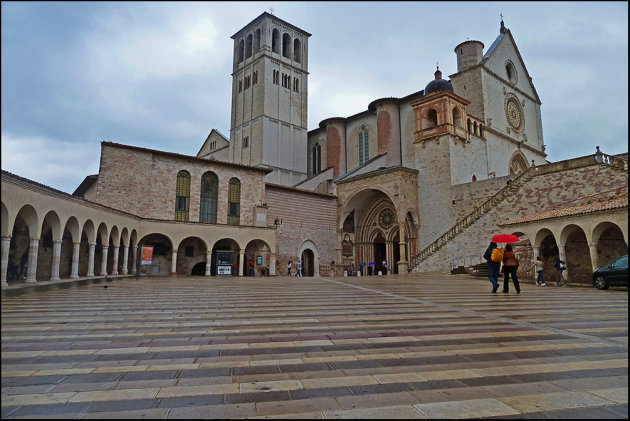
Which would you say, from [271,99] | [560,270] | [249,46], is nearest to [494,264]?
[560,270]

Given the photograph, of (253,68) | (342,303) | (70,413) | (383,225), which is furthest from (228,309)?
(253,68)

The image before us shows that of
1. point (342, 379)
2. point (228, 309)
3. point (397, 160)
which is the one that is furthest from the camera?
point (397, 160)

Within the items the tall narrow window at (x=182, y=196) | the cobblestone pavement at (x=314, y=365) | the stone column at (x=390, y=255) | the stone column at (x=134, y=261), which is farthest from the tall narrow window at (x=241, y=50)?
the cobblestone pavement at (x=314, y=365)

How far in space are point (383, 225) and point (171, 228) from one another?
16.7 meters

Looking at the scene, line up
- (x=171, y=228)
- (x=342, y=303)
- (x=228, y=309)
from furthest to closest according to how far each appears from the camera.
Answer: (x=171, y=228) < (x=342, y=303) < (x=228, y=309)

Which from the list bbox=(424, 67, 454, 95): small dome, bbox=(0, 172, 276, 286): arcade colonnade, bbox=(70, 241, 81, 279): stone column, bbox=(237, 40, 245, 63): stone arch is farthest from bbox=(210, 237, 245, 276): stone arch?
bbox=(237, 40, 245, 63): stone arch

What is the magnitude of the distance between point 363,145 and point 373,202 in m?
8.41

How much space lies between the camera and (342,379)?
3.28 meters

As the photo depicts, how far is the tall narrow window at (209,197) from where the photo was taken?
28656mm

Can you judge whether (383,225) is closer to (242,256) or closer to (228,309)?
(242,256)

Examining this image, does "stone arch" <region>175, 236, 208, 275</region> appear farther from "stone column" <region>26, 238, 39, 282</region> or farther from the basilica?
"stone column" <region>26, 238, 39, 282</region>

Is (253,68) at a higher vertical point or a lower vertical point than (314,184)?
higher

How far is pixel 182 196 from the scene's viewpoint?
27906 millimetres

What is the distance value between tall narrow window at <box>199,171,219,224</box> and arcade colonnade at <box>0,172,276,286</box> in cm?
179
